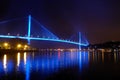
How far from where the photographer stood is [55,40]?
36312 millimetres

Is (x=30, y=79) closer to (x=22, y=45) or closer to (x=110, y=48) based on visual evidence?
(x=22, y=45)

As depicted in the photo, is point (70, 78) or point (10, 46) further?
point (10, 46)

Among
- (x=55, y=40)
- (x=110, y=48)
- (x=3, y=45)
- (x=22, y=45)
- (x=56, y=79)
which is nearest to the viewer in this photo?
(x=56, y=79)

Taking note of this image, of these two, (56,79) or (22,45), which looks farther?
(22,45)

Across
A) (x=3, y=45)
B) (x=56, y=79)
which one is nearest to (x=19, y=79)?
(x=56, y=79)

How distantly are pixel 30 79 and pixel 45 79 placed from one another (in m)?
0.61

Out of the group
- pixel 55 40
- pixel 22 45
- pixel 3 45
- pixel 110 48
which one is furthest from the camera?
pixel 110 48

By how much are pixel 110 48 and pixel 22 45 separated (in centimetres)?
2431

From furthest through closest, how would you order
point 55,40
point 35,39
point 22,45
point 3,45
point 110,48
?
1. point 110,48
2. point 22,45
3. point 3,45
4. point 55,40
5. point 35,39

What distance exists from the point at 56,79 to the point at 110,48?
54332 millimetres

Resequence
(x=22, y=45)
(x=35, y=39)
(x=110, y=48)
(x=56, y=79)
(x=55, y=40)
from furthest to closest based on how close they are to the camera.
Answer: (x=110, y=48), (x=22, y=45), (x=55, y=40), (x=35, y=39), (x=56, y=79)

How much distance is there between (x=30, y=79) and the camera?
10.5 m

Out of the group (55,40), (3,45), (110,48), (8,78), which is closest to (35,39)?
(55,40)

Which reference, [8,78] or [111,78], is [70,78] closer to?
[111,78]
